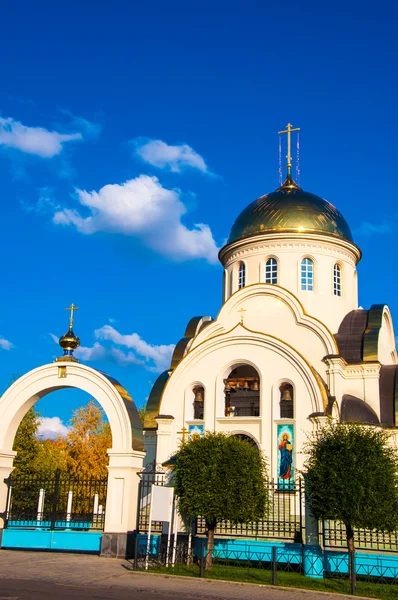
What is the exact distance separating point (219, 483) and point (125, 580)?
321cm

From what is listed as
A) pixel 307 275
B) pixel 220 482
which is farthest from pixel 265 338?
pixel 220 482

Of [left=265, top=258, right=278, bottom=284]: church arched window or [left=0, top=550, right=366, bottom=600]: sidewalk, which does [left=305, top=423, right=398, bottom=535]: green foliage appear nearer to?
[left=0, top=550, right=366, bottom=600]: sidewalk

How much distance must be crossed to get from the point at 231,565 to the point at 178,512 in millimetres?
1675

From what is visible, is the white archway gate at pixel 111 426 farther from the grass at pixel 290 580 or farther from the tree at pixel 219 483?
the grass at pixel 290 580

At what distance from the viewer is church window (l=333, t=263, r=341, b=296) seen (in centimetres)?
2677

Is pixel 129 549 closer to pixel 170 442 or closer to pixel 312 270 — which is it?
pixel 170 442

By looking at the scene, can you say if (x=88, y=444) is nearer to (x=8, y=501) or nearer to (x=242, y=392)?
(x=242, y=392)

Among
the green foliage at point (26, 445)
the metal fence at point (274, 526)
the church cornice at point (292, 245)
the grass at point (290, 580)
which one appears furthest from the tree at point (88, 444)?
the grass at point (290, 580)

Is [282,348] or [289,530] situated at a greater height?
[282,348]

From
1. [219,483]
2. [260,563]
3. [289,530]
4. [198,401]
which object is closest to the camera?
[260,563]

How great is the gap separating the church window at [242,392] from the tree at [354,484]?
864 cm

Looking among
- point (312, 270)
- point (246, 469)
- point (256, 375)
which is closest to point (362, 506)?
point (246, 469)

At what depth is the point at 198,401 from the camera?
23.4 m

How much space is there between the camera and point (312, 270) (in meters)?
26.6
